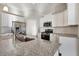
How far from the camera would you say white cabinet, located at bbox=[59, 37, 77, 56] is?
1229 mm

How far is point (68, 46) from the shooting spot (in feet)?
4.09

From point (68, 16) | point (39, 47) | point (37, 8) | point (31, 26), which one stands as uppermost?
point (37, 8)

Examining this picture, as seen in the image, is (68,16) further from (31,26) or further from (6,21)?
Result: (6,21)

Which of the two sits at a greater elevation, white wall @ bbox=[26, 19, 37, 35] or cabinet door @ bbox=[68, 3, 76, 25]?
cabinet door @ bbox=[68, 3, 76, 25]

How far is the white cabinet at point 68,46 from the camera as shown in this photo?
1229mm

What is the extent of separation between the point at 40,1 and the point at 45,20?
0.25m

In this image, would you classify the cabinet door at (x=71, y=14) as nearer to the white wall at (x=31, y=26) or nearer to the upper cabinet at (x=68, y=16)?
the upper cabinet at (x=68, y=16)

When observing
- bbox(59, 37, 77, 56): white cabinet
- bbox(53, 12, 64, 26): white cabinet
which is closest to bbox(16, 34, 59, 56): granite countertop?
bbox(59, 37, 77, 56): white cabinet

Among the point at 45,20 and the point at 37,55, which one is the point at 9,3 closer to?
the point at 45,20

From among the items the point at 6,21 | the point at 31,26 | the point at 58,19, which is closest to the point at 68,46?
the point at 58,19

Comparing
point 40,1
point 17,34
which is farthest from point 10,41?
point 40,1

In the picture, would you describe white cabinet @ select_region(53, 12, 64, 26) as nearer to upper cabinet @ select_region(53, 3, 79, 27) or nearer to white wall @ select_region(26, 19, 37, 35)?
upper cabinet @ select_region(53, 3, 79, 27)

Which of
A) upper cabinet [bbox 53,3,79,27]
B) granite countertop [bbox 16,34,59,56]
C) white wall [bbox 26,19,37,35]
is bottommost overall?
granite countertop [bbox 16,34,59,56]

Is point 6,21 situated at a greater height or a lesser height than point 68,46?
greater
